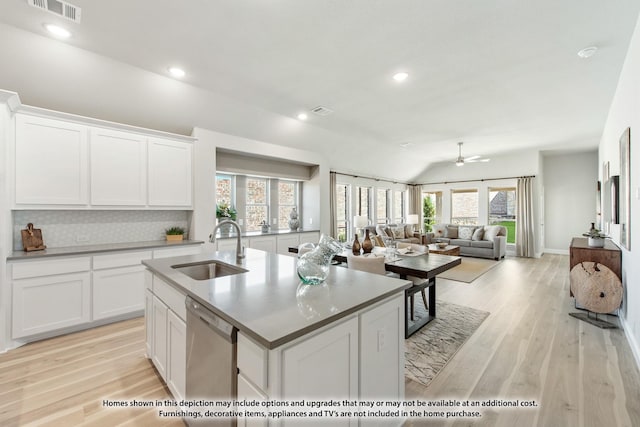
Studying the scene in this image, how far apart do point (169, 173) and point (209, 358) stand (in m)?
3.19

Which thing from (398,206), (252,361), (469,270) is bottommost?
(469,270)

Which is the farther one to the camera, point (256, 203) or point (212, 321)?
point (256, 203)

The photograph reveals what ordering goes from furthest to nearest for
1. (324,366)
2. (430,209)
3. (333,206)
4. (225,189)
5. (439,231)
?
(430,209), (439,231), (333,206), (225,189), (324,366)

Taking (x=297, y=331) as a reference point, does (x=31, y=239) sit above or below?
above

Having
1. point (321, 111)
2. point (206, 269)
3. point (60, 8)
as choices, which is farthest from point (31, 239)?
point (321, 111)

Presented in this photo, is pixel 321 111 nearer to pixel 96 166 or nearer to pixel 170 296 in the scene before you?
pixel 96 166

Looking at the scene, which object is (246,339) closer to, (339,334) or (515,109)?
(339,334)

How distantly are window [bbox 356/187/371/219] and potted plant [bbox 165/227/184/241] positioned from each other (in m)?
5.18

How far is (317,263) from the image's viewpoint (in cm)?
166

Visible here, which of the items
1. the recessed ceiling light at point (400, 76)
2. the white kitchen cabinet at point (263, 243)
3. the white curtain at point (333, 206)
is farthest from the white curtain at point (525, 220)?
the white kitchen cabinet at point (263, 243)

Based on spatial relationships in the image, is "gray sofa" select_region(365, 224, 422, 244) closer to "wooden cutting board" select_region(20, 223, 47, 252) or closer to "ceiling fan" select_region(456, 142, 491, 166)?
"ceiling fan" select_region(456, 142, 491, 166)

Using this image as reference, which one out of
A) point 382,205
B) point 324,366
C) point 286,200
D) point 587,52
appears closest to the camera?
point 324,366

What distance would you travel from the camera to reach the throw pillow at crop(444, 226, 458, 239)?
8156 millimetres

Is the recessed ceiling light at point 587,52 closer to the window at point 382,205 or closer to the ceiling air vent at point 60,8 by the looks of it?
the ceiling air vent at point 60,8
